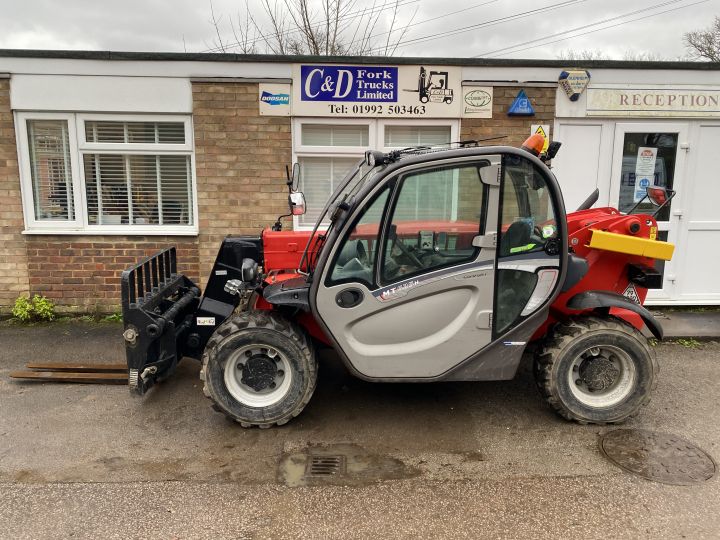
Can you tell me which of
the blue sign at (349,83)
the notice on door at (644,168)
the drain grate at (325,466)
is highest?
the blue sign at (349,83)

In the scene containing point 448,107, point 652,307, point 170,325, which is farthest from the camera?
point 652,307

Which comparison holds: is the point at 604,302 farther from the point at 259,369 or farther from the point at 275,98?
the point at 275,98

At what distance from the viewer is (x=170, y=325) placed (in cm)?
427

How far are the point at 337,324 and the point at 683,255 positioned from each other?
540 cm

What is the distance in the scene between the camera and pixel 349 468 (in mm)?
3479

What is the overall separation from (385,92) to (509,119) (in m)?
1.56

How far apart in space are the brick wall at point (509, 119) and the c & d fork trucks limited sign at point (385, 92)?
10cm

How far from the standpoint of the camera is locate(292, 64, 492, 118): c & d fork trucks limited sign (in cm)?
646

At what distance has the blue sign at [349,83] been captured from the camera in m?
6.45

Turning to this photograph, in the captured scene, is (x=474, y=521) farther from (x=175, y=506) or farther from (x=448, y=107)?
(x=448, y=107)

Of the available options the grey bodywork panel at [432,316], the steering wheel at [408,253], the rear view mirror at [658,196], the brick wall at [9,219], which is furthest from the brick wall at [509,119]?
the brick wall at [9,219]

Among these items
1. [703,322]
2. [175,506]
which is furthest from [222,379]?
[703,322]

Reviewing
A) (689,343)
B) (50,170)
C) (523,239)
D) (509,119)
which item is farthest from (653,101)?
(50,170)

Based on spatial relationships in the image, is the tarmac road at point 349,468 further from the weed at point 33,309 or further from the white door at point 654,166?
the white door at point 654,166
